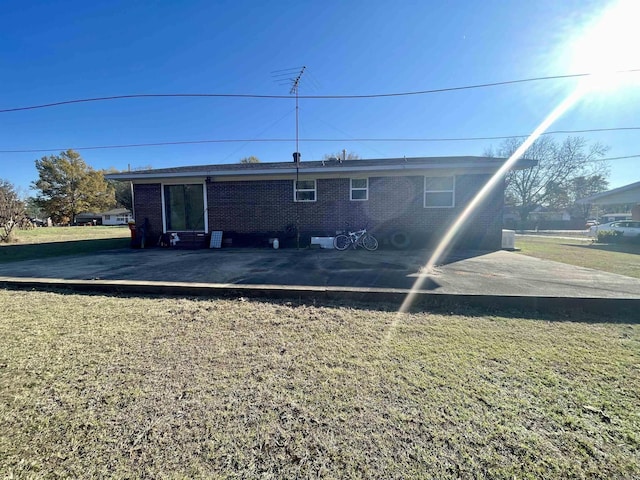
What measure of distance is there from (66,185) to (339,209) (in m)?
53.9

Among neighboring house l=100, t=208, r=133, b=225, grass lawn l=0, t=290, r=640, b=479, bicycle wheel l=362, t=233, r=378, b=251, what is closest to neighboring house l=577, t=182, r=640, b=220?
bicycle wheel l=362, t=233, r=378, b=251

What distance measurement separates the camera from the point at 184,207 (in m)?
10.6

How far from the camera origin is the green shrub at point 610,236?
13.8 m

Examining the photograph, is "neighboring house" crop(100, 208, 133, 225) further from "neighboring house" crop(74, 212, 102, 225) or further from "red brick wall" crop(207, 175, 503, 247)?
"red brick wall" crop(207, 175, 503, 247)

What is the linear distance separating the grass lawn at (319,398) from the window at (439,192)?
6831 mm

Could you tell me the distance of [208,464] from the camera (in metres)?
1.37

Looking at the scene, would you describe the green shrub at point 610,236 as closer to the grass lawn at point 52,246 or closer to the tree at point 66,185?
the grass lawn at point 52,246

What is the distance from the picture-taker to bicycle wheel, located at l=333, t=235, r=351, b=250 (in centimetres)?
924

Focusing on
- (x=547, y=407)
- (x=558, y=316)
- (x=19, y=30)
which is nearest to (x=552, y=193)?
(x=558, y=316)

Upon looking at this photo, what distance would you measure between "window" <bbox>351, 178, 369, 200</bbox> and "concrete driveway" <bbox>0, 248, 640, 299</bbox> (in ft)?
11.0

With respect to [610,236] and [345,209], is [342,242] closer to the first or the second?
[345,209]

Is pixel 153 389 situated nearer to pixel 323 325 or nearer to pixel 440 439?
pixel 323 325

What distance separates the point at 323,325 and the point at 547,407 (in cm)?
202

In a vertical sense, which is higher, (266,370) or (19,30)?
(19,30)
